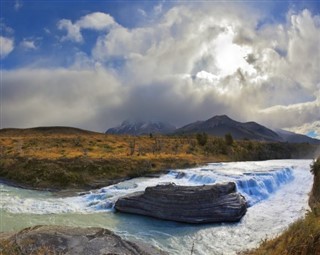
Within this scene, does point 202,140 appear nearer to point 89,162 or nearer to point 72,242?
point 89,162

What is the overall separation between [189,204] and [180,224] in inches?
63.8

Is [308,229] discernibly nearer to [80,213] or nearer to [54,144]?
[80,213]

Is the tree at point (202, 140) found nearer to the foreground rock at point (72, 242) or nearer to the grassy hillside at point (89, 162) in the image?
the grassy hillside at point (89, 162)

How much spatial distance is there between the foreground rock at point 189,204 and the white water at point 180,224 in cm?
63

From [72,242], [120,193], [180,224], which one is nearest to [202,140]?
[120,193]

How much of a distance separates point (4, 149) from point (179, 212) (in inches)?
1763

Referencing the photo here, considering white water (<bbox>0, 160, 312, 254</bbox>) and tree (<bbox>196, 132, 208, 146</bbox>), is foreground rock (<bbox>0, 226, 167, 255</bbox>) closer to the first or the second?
white water (<bbox>0, 160, 312, 254</bbox>)

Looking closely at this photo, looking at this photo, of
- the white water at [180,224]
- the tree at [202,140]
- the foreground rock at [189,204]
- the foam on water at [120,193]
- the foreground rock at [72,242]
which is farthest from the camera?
the tree at [202,140]

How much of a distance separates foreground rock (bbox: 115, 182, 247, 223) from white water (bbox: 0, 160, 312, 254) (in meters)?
0.63

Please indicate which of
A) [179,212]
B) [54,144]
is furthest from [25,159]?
[179,212]

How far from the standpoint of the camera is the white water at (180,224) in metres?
22.2

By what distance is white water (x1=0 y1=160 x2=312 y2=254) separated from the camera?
22.2 m

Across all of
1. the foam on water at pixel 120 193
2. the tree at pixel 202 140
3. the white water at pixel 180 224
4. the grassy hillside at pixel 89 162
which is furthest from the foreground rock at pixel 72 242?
the tree at pixel 202 140

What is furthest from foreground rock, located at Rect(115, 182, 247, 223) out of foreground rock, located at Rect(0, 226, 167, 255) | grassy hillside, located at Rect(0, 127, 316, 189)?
grassy hillside, located at Rect(0, 127, 316, 189)
